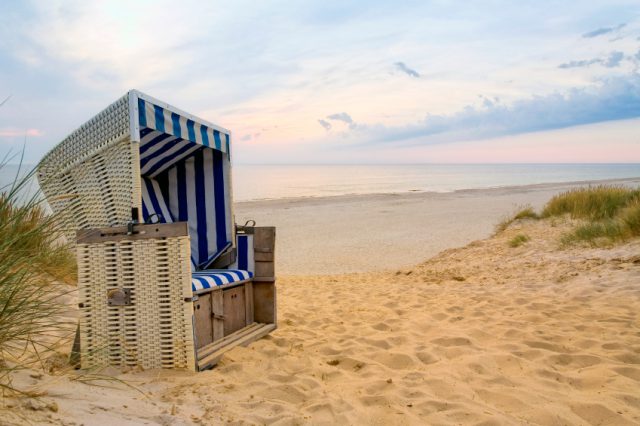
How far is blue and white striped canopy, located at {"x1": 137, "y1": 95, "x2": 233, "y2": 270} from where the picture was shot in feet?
14.3

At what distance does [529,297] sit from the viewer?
5152 millimetres

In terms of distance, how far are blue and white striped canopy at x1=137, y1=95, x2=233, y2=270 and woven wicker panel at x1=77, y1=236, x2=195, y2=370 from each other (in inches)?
44.5

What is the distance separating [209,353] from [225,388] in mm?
595

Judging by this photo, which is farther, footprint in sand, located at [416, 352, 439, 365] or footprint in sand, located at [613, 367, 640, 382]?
footprint in sand, located at [416, 352, 439, 365]

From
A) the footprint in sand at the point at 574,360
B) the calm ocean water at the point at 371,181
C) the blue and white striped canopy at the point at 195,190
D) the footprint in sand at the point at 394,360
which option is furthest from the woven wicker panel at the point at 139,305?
the footprint in sand at the point at 574,360

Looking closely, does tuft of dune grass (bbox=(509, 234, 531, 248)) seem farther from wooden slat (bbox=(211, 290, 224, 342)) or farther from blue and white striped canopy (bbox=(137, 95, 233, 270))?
wooden slat (bbox=(211, 290, 224, 342))

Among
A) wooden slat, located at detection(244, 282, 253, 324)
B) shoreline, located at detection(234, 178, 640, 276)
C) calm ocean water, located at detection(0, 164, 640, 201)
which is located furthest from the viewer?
calm ocean water, located at detection(0, 164, 640, 201)

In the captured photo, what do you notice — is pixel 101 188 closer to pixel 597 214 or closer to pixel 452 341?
pixel 452 341

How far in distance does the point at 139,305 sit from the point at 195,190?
175 centimetres

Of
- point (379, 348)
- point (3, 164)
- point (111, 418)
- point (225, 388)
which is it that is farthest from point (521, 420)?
point (3, 164)

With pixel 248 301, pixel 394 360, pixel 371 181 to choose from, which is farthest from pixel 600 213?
pixel 371 181

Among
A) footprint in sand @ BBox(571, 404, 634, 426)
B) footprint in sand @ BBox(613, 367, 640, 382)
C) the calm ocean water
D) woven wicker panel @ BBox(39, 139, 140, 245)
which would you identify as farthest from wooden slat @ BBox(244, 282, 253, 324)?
footprint in sand @ BBox(613, 367, 640, 382)

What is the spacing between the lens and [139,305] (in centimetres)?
315

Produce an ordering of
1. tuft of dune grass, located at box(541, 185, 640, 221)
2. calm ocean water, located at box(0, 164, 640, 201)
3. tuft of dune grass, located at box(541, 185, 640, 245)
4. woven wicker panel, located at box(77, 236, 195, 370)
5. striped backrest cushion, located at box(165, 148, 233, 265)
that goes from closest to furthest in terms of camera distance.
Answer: woven wicker panel, located at box(77, 236, 195, 370)
striped backrest cushion, located at box(165, 148, 233, 265)
tuft of dune grass, located at box(541, 185, 640, 245)
tuft of dune grass, located at box(541, 185, 640, 221)
calm ocean water, located at box(0, 164, 640, 201)
